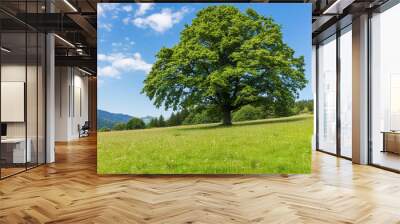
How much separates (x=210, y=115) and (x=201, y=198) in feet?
6.82

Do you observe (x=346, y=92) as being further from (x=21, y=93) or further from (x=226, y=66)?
(x=21, y=93)

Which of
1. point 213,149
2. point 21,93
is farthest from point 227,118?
point 21,93

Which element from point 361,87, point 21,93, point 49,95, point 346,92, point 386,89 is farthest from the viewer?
point 346,92

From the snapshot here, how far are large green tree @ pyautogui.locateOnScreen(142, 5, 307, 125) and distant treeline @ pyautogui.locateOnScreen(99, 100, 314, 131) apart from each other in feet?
0.36

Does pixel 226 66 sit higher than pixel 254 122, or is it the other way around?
pixel 226 66

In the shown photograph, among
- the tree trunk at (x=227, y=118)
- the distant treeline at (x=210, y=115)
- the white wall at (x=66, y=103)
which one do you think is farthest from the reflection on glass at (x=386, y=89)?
the white wall at (x=66, y=103)

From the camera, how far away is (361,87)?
7.77 meters

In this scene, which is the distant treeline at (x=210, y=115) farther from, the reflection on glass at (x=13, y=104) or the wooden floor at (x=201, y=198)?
the reflection on glass at (x=13, y=104)

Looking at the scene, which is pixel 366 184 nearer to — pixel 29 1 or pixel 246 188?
pixel 246 188

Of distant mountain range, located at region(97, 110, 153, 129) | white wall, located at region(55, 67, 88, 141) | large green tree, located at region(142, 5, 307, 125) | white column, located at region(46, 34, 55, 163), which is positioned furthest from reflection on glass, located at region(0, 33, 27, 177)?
white wall, located at region(55, 67, 88, 141)

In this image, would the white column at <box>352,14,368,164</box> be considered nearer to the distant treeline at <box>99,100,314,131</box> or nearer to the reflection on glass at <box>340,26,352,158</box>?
the reflection on glass at <box>340,26,352,158</box>

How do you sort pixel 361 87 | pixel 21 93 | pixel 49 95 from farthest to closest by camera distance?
pixel 49 95 → pixel 361 87 → pixel 21 93

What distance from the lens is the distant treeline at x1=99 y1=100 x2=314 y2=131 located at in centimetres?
658

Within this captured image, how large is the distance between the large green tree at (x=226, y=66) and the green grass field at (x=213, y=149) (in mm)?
380
